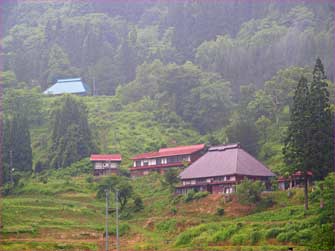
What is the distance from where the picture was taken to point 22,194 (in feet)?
217

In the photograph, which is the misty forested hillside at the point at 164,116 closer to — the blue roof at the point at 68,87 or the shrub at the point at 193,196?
the shrub at the point at 193,196

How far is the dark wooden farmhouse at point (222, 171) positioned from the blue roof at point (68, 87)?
4161 cm

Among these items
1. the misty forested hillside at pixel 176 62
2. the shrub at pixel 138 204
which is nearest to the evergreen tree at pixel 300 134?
the misty forested hillside at pixel 176 62

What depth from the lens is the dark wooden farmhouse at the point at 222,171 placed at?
6191cm

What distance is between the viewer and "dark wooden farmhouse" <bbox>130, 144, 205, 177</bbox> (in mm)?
72312

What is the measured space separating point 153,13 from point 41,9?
84.3 feet

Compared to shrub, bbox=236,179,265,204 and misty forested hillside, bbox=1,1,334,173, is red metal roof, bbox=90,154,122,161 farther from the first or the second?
shrub, bbox=236,179,265,204

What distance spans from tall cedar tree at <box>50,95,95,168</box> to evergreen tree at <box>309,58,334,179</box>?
28.8 metres

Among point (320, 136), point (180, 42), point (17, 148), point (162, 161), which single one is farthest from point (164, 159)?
point (180, 42)

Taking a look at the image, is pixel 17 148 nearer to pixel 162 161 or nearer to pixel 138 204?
pixel 162 161

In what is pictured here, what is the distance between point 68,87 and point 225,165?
4592 centimetres

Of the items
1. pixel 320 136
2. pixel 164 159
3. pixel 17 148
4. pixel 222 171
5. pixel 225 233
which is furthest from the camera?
pixel 164 159

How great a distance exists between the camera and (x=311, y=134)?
55.6 m

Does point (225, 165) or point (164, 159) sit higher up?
point (164, 159)
